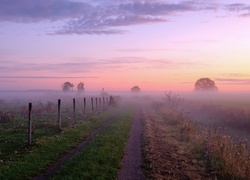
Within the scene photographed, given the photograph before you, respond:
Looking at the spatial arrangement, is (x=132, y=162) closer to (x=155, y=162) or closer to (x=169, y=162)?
(x=155, y=162)

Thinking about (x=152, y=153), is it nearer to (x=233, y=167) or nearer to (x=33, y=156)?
(x=233, y=167)

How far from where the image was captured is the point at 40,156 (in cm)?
1745

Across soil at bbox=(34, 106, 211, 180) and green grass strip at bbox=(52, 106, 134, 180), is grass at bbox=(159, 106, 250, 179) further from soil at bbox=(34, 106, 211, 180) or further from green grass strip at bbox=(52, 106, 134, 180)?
green grass strip at bbox=(52, 106, 134, 180)

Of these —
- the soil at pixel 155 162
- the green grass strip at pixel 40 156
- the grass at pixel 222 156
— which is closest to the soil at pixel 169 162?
the soil at pixel 155 162

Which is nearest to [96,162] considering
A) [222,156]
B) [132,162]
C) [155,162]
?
[132,162]

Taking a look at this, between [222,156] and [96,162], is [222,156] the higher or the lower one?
the lower one

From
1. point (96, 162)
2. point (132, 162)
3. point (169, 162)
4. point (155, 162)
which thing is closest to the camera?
point (96, 162)

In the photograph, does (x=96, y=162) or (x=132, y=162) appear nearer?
(x=96, y=162)

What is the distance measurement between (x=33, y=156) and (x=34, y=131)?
8.77 m

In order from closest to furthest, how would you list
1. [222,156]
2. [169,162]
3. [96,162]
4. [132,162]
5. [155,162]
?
[96,162]
[132,162]
[155,162]
[222,156]
[169,162]

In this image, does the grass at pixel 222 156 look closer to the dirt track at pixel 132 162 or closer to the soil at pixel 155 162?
the soil at pixel 155 162

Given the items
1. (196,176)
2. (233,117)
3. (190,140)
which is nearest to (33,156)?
(196,176)

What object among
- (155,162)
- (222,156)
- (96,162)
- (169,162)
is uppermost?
(96,162)

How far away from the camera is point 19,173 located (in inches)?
554
